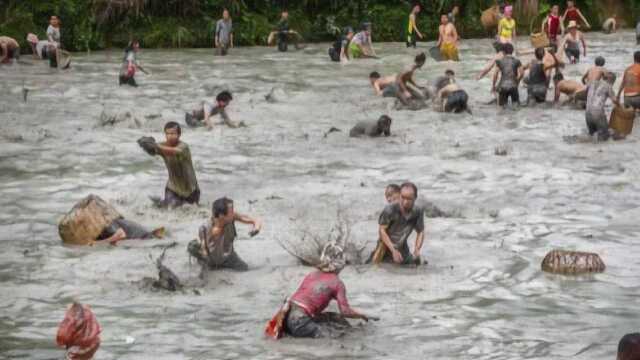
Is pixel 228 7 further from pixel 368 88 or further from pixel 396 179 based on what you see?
pixel 396 179

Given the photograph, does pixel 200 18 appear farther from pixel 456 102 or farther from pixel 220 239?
pixel 220 239

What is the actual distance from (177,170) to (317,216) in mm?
1863

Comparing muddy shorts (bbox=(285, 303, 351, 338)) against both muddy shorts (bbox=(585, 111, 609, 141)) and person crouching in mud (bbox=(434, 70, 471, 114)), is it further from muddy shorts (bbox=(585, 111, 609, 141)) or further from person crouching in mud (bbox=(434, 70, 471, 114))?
person crouching in mud (bbox=(434, 70, 471, 114))

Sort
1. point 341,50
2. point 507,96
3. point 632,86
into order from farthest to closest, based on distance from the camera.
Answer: point 341,50, point 507,96, point 632,86

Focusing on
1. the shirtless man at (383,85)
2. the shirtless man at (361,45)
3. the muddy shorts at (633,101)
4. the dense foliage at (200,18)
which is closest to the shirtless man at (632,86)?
the muddy shorts at (633,101)

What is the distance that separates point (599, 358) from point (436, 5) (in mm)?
30903

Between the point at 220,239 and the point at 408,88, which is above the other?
the point at 408,88

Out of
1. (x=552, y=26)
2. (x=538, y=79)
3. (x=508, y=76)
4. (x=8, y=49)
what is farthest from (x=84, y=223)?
(x=552, y=26)

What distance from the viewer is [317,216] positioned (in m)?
16.6

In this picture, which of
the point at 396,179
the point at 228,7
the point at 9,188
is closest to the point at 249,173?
the point at 396,179

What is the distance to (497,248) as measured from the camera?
49.0 ft

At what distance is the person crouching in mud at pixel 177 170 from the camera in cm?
1605

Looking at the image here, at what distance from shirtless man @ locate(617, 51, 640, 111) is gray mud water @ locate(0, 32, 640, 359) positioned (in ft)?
3.34

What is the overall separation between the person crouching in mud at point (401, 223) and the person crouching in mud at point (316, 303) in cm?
224
